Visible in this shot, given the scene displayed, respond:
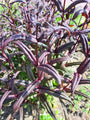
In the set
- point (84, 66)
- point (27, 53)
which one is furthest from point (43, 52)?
point (84, 66)

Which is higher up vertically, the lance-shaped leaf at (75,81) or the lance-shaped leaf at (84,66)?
the lance-shaped leaf at (84,66)

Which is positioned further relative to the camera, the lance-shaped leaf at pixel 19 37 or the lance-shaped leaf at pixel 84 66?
the lance-shaped leaf at pixel 84 66

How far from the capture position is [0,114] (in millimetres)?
1568

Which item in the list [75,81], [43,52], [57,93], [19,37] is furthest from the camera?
[43,52]

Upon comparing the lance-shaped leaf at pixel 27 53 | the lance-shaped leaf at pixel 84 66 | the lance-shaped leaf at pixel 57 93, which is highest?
the lance-shaped leaf at pixel 27 53

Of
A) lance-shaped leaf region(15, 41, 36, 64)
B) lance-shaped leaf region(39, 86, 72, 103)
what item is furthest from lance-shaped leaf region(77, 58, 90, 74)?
lance-shaped leaf region(15, 41, 36, 64)

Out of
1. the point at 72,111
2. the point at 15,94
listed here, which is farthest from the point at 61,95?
the point at 72,111

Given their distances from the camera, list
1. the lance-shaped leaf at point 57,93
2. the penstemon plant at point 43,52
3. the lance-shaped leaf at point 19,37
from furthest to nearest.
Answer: the lance-shaped leaf at point 57,93 → the penstemon plant at point 43,52 → the lance-shaped leaf at point 19,37

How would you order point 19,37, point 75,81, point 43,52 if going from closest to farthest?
point 19,37, point 75,81, point 43,52

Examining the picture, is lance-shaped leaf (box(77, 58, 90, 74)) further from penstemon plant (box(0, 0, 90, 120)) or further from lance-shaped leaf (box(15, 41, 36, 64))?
lance-shaped leaf (box(15, 41, 36, 64))

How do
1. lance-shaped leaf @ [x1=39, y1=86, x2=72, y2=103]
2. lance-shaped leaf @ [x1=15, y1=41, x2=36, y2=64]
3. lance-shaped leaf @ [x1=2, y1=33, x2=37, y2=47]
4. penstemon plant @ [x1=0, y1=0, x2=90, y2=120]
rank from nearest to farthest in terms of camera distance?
lance-shaped leaf @ [x1=2, y1=33, x2=37, y2=47] → penstemon plant @ [x1=0, y1=0, x2=90, y2=120] → lance-shaped leaf @ [x1=15, y1=41, x2=36, y2=64] → lance-shaped leaf @ [x1=39, y1=86, x2=72, y2=103]

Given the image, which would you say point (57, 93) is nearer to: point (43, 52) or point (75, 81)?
point (75, 81)

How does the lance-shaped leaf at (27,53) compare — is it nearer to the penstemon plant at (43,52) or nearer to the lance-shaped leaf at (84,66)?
the penstemon plant at (43,52)

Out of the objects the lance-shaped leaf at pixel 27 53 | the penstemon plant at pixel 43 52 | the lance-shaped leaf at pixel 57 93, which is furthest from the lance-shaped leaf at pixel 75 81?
the lance-shaped leaf at pixel 27 53
